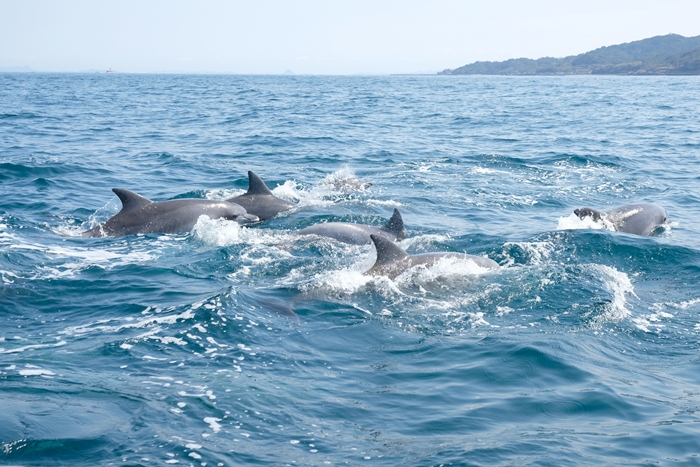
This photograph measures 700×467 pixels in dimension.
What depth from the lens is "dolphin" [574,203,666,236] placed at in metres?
16.5

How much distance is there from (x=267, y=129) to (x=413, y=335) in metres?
31.3

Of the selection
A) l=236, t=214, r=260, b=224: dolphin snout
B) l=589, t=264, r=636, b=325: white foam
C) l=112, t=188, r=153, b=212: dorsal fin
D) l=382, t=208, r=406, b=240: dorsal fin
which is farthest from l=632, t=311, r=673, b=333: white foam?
l=112, t=188, r=153, b=212: dorsal fin

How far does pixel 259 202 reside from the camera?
18.2 metres

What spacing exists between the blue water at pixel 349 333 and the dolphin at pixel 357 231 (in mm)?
416

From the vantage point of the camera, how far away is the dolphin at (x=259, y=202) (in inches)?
706

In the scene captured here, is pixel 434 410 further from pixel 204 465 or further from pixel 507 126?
pixel 507 126

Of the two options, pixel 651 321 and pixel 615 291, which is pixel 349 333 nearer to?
pixel 651 321

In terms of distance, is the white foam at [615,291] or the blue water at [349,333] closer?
the blue water at [349,333]

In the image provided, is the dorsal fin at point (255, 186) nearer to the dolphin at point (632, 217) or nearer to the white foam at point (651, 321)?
the dolphin at point (632, 217)

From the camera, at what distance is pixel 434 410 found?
8.04m

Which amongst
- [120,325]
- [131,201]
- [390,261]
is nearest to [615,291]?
[390,261]

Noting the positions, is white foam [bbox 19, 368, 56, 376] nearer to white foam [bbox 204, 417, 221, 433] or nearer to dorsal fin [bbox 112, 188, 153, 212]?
white foam [bbox 204, 417, 221, 433]

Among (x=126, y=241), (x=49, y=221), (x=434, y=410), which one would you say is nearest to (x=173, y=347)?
(x=434, y=410)

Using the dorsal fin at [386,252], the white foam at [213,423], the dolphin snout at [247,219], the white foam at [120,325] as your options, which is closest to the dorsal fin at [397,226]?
the dorsal fin at [386,252]
